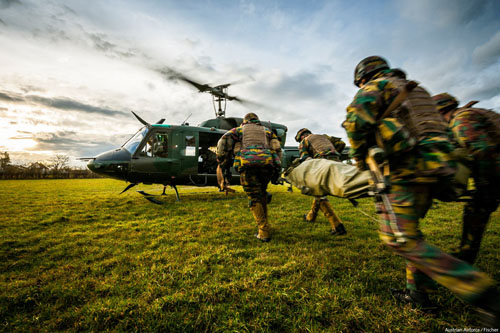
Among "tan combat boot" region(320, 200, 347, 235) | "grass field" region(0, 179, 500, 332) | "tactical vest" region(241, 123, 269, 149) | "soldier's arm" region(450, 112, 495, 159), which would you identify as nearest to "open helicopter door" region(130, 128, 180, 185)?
"grass field" region(0, 179, 500, 332)

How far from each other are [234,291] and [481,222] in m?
2.83

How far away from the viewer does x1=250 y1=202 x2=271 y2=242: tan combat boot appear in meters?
3.74

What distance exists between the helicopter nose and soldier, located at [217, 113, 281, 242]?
425cm

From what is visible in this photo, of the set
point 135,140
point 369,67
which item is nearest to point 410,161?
point 369,67

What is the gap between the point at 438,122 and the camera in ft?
5.78

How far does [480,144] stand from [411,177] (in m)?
1.31

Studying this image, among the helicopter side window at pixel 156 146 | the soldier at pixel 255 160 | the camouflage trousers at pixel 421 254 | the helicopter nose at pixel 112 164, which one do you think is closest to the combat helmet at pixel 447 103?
the camouflage trousers at pixel 421 254

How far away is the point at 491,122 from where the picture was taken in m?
2.24

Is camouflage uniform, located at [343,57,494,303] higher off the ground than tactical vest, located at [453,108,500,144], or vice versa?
tactical vest, located at [453,108,500,144]

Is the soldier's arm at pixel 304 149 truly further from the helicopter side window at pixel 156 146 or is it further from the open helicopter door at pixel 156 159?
the helicopter side window at pixel 156 146

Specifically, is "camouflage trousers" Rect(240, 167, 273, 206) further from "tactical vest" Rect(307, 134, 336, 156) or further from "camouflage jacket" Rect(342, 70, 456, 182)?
"camouflage jacket" Rect(342, 70, 456, 182)

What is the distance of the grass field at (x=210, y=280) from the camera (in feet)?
5.80

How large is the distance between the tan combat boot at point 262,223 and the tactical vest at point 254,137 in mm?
1196

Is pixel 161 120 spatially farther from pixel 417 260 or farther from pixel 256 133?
pixel 417 260
